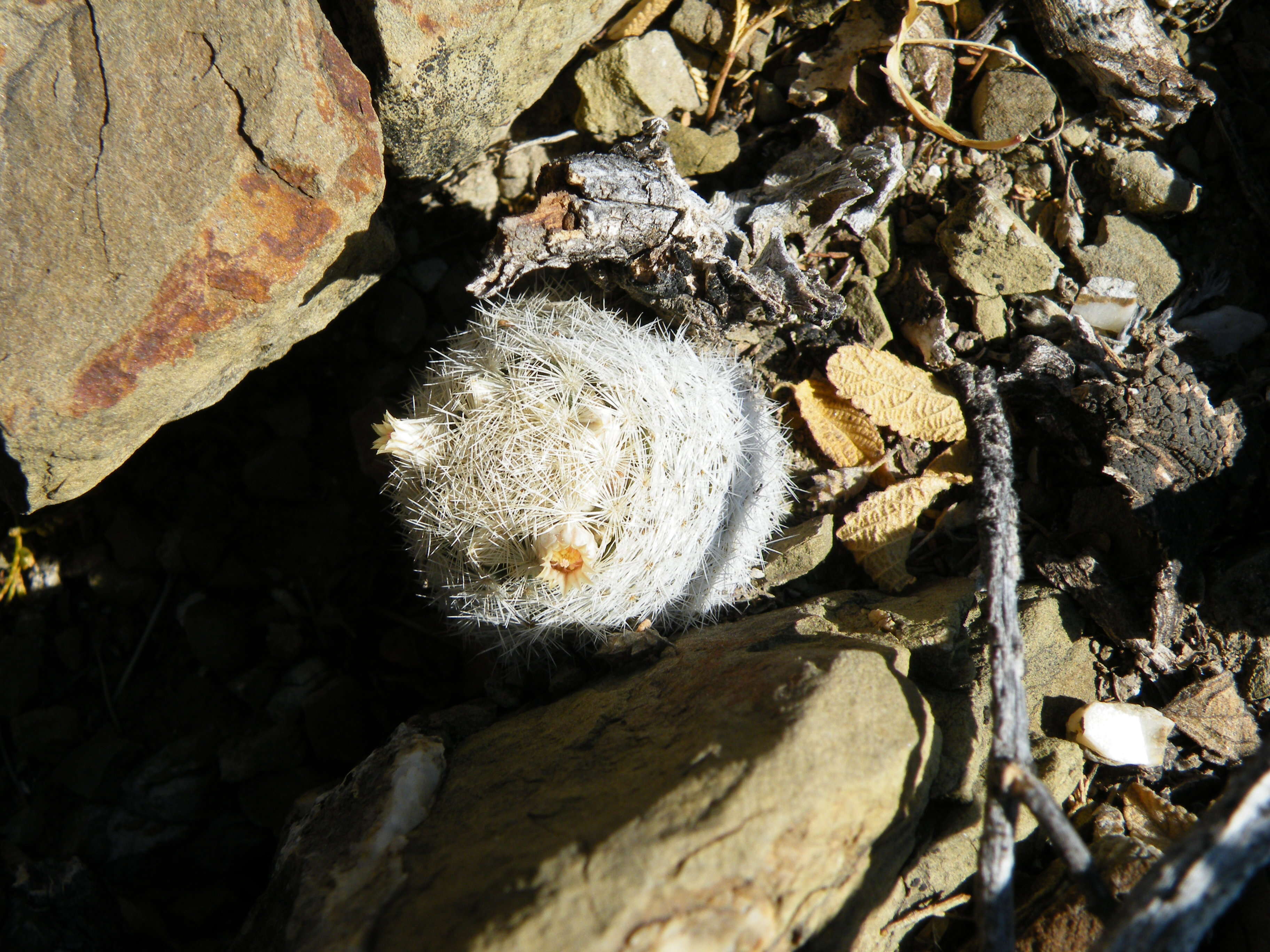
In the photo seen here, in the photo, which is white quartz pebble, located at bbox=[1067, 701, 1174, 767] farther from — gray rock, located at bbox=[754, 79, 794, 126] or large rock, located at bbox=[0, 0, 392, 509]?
large rock, located at bbox=[0, 0, 392, 509]

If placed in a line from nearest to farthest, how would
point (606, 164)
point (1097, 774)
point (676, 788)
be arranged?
point (676, 788) < point (1097, 774) < point (606, 164)

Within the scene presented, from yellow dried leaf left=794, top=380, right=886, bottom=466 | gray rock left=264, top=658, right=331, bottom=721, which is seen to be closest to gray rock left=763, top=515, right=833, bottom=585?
yellow dried leaf left=794, top=380, right=886, bottom=466

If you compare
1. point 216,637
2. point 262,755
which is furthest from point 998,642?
point 216,637

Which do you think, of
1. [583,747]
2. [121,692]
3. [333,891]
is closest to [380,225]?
[583,747]

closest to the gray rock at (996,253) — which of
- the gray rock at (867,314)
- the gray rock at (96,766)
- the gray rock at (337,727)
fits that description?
the gray rock at (867,314)

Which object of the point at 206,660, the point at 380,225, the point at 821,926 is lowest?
the point at 821,926

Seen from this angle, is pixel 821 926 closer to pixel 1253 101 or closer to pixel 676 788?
pixel 676 788
